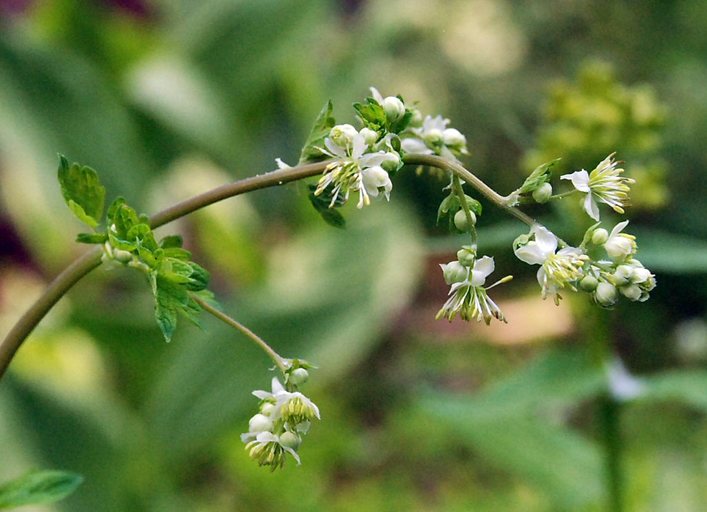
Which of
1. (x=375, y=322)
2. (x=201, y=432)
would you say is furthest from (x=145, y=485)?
(x=375, y=322)

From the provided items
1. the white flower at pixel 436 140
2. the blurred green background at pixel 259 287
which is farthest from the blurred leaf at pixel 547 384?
the white flower at pixel 436 140

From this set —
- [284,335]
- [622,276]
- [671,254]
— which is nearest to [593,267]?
[622,276]

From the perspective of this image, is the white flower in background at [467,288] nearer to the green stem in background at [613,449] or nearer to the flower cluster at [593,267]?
the flower cluster at [593,267]

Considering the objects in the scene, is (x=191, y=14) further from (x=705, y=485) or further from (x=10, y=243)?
(x=705, y=485)

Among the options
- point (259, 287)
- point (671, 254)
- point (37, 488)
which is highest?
point (259, 287)

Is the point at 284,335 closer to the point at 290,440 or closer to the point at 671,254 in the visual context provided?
the point at 671,254

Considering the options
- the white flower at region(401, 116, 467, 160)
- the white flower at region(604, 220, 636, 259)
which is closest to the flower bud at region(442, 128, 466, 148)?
the white flower at region(401, 116, 467, 160)
